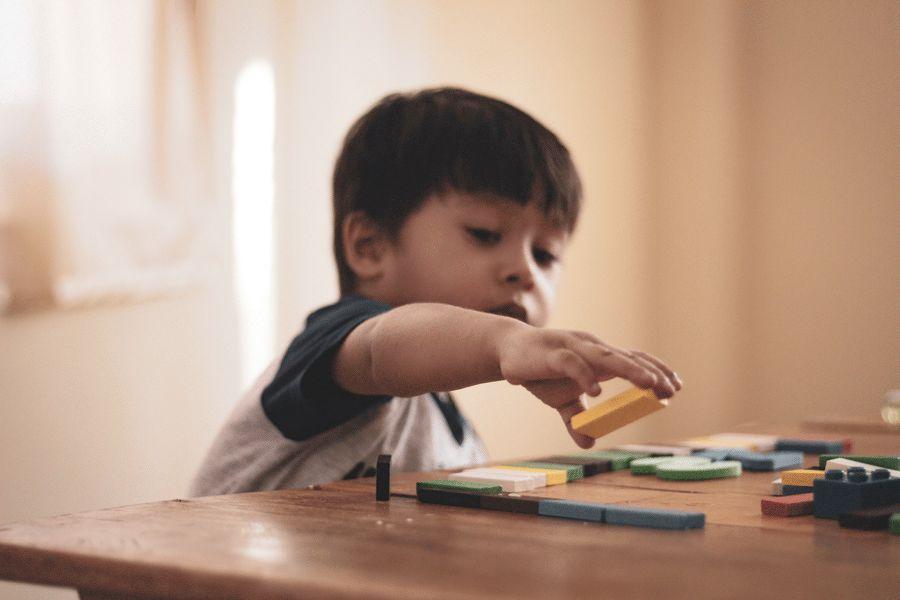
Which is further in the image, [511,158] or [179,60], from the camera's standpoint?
[179,60]

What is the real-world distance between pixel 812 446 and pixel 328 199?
1159 mm

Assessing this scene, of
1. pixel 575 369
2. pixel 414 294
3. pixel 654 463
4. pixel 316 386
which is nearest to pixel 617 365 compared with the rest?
pixel 575 369

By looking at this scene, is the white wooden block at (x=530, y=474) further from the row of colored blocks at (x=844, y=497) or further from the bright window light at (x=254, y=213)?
the bright window light at (x=254, y=213)

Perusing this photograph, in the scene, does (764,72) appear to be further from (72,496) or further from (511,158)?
(72,496)

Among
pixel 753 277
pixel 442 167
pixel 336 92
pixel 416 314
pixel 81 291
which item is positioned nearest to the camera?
pixel 416 314

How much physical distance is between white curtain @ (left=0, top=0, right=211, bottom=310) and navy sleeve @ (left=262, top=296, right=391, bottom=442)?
0.58 m

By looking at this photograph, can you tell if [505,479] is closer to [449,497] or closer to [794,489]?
[449,497]

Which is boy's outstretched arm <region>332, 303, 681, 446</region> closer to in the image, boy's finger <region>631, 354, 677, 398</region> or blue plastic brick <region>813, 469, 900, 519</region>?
boy's finger <region>631, 354, 677, 398</region>

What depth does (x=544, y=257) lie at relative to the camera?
1126mm

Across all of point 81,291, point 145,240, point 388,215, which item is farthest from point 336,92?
point 388,215

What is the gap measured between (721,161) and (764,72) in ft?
0.94

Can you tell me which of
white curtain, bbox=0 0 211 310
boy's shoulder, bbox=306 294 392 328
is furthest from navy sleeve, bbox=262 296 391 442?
white curtain, bbox=0 0 211 310

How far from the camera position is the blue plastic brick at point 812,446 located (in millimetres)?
941

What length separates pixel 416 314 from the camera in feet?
2.44
